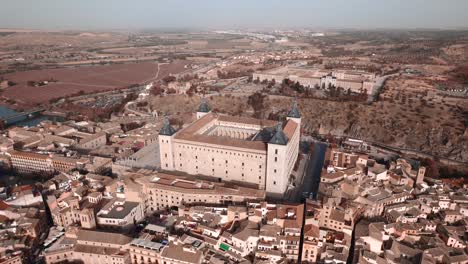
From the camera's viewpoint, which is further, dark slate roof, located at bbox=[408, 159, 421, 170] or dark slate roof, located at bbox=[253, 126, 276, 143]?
dark slate roof, located at bbox=[408, 159, 421, 170]

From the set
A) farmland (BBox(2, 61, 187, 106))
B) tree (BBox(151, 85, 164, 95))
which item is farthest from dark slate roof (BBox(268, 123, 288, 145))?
farmland (BBox(2, 61, 187, 106))

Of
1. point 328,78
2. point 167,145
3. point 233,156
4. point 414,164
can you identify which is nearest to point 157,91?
point 328,78

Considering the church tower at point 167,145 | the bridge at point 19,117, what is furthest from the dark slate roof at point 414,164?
the bridge at point 19,117

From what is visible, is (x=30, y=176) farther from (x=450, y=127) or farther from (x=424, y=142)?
(x=450, y=127)

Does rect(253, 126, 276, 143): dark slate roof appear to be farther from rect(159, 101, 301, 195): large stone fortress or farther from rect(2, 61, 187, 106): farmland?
rect(2, 61, 187, 106): farmland

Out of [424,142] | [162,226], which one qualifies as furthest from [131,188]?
[424,142]
